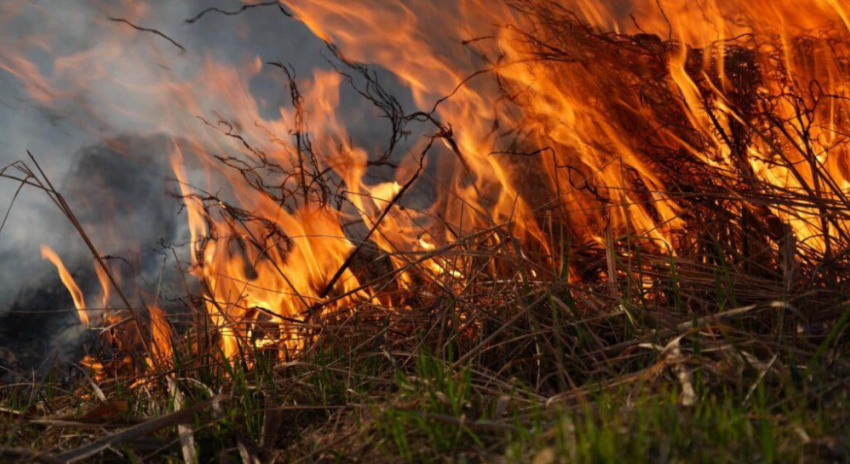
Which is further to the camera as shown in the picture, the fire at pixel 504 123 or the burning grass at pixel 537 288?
the fire at pixel 504 123

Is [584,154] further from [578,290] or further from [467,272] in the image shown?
[578,290]

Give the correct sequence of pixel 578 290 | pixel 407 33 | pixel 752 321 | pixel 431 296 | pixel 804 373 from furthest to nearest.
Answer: pixel 407 33, pixel 431 296, pixel 578 290, pixel 752 321, pixel 804 373

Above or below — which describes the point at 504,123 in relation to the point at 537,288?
above

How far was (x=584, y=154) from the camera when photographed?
314cm

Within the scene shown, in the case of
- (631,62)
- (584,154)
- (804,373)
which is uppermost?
(631,62)

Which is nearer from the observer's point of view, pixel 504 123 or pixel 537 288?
pixel 537 288

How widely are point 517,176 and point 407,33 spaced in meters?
0.84

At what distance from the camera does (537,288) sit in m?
2.15

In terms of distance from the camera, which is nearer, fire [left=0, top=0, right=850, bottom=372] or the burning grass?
→ the burning grass

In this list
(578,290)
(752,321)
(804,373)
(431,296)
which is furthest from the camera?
(431,296)

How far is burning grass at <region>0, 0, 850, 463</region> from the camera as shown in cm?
135

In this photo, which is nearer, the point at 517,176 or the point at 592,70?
the point at 592,70

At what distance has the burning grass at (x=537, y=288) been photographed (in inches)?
53.0

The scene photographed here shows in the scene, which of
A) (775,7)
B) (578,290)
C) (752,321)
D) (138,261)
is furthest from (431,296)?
(138,261)
